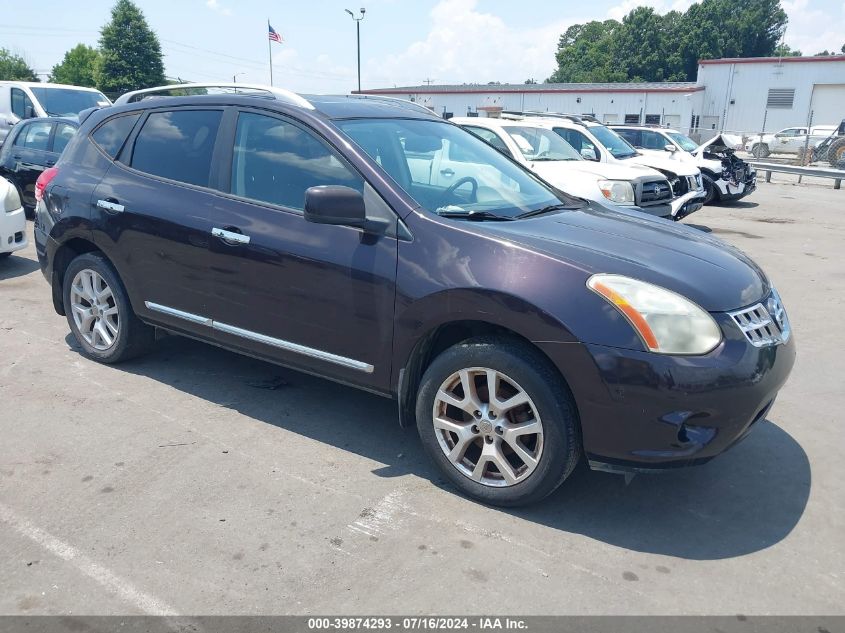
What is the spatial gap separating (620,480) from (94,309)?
12.1ft

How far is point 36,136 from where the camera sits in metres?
11.1

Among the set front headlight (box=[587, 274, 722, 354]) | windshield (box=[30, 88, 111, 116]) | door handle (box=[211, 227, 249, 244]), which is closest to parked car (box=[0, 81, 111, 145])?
windshield (box=[30, 88, 111, 116])

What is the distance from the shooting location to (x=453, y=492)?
11.7 ft

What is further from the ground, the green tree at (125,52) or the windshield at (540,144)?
the green tree at (125,52)

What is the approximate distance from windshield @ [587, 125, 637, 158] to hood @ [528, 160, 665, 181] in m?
2.77

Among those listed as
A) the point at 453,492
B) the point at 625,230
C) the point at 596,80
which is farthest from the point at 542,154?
the point at 596,80

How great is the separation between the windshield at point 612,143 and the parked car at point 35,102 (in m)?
10.3

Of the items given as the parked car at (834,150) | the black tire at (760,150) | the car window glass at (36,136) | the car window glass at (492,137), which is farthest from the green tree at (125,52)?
the car window glass at (492,137)

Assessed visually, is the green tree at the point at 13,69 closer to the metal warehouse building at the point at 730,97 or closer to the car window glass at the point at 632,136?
the metal warehouse building at the point at 730,97

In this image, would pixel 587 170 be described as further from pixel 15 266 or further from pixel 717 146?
pixel 15 266

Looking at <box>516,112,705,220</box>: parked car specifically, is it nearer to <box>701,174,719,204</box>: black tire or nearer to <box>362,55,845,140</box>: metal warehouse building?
<box>701,174,719,204</box>: black tire

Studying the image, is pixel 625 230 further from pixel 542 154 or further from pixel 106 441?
pixel 542 154

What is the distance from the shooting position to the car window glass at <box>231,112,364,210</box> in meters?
3.88

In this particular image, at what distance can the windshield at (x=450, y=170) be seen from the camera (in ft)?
12.5
